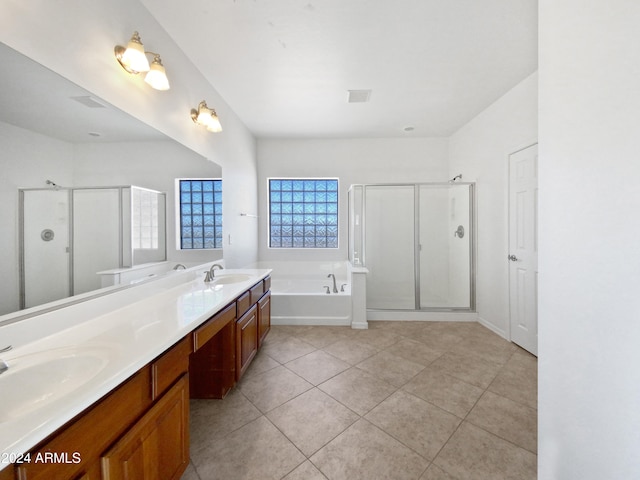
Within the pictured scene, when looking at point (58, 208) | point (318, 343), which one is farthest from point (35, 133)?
point (318, 343)

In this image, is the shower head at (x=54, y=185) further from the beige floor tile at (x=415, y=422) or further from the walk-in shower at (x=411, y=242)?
the walk-in shower at (x=411, y=242)

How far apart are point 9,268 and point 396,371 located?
8.05ft

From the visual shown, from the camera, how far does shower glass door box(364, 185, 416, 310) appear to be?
3.74 meters

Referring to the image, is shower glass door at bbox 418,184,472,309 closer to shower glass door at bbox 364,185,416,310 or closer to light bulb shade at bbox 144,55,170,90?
shower glass door at bbox 364,185,416,310

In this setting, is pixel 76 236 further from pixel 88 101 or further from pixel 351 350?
pixel 351 350

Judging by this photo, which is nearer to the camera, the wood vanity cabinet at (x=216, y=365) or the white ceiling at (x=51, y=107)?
the white ceiling at (x=51, y=107)

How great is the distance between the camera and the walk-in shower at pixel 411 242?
365 cm

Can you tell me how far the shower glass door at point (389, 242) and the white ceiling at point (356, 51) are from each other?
1144 millimetres

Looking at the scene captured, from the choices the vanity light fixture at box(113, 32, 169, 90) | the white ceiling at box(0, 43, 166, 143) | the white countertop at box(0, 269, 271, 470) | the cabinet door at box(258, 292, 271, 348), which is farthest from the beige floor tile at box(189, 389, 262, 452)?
the vanity light fixture at box(113, 32, 169, 90)

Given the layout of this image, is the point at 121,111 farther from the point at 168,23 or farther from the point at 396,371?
the point at 396,371

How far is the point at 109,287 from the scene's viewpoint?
4.50 ft

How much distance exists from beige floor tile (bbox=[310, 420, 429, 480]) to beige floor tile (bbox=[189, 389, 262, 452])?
0.56 meters

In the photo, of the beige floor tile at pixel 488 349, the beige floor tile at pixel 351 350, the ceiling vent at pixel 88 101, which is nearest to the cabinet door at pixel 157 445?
the ceiling vent at pixel 88 101

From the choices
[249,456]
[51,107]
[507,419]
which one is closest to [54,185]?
[51,107]
